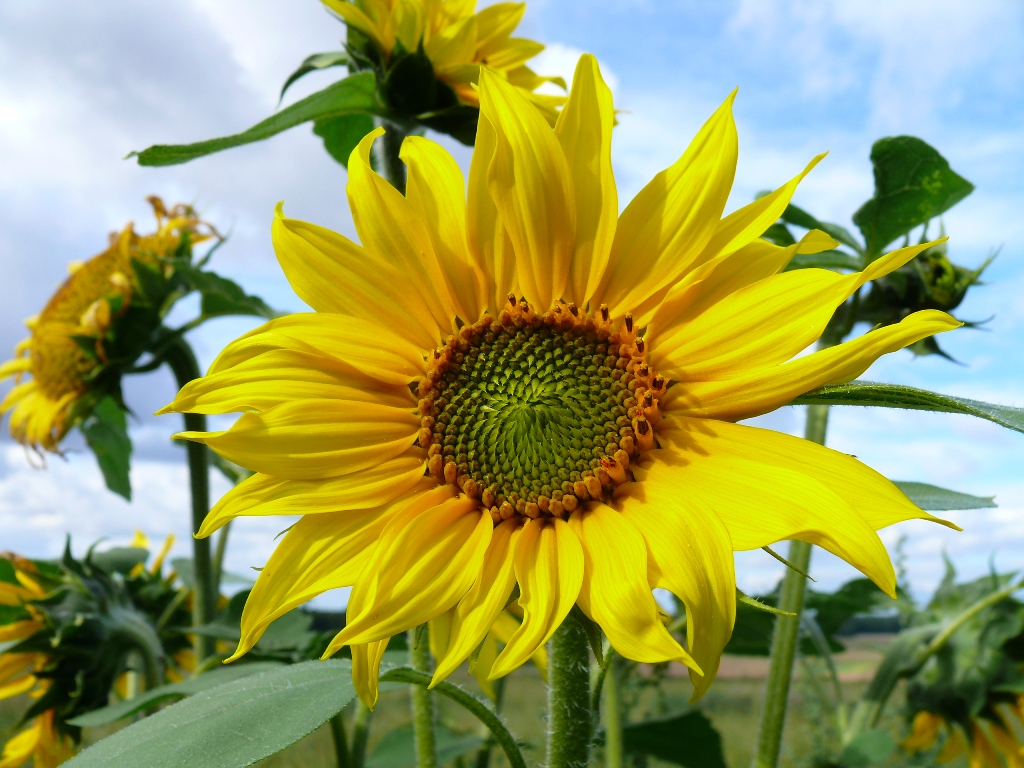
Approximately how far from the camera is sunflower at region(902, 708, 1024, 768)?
2.47 metres

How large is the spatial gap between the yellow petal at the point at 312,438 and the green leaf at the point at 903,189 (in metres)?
0.92

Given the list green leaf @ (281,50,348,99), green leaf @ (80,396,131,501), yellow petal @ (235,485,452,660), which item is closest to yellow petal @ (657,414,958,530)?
yellow petal @ (235,485,452,660)

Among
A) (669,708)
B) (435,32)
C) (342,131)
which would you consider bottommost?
(669,708)

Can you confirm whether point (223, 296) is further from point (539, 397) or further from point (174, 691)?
point (539, 397)

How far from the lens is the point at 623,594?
0.90m

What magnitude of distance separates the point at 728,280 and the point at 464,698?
607mm

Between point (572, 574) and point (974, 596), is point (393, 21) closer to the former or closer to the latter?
point (572, 574)

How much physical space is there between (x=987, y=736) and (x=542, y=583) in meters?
2.18

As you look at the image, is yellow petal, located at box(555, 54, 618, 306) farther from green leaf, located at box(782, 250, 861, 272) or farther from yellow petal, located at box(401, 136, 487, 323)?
green leaf, located at box(782, 250, 861, 272)

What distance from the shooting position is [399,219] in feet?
3.73

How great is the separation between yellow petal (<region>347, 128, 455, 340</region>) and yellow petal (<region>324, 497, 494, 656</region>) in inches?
11.7

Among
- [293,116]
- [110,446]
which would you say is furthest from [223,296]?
[110,446]

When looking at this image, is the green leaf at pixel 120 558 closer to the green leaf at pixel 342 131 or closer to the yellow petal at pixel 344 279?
the green leaf at pixel 342 131

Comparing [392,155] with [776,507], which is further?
[392,155]
